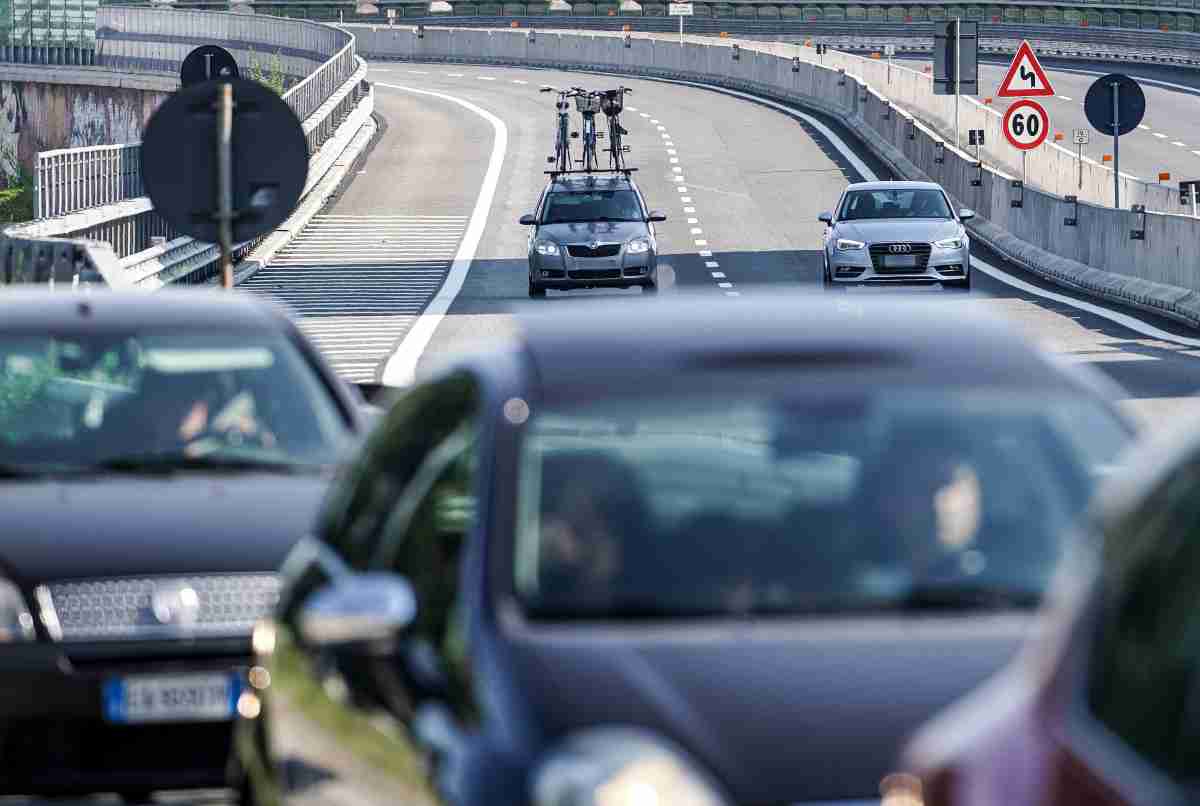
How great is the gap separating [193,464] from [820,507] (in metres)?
3.93

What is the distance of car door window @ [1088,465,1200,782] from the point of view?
9.46 feet

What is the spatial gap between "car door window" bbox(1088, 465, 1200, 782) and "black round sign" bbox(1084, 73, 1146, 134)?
31530 mm

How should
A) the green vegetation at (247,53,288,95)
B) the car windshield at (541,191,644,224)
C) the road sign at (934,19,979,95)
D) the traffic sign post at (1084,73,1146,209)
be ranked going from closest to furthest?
1. the traffic sign post at (1084,73,1146,209)
2. the car windshield at (541,191,644,224)
3. the road sign at (934,19,979,95)
4. the green vegetation at (247,53,288,95)

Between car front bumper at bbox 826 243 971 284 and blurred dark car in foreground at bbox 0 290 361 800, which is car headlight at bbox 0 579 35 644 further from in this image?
car front bumper at bbox 826 243 971 284

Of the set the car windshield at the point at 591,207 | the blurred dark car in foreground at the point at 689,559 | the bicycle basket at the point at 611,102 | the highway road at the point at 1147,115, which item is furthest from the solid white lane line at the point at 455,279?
the highway road at the point at 1147,115

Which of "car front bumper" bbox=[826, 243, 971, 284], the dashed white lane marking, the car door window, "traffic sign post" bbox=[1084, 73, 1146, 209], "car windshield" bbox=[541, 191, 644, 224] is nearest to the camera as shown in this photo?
the car door window

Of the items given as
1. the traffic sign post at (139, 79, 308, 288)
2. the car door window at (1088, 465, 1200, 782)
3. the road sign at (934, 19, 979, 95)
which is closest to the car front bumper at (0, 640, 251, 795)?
the car door window at (1088, 465, 1200, 782)

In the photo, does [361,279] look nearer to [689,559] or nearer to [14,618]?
[14,618]

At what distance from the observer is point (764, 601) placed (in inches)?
179

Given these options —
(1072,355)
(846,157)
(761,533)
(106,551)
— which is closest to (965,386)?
(761,533)

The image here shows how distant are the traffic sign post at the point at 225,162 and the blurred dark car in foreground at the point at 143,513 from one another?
3.50 m

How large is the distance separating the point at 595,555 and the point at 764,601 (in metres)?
0.30

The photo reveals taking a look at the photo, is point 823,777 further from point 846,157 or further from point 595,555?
point 846,157

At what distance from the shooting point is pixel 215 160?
13.0 meters
